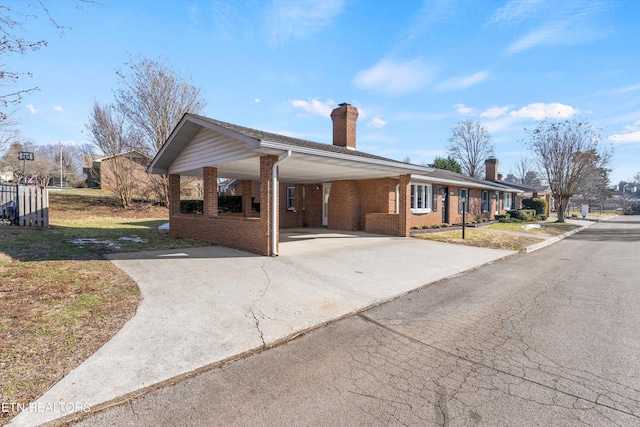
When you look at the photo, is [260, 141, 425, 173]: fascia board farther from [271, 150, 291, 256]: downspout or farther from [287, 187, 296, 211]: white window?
[287, 187, 296, 211]: white window

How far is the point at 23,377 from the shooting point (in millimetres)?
2793

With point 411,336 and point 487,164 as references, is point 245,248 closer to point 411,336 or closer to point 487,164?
point 411,336

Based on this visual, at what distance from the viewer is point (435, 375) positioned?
3.03 m

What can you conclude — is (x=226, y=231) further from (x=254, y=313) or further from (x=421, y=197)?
(x=421, y=197)

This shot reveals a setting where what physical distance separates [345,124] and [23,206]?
13.9 metres

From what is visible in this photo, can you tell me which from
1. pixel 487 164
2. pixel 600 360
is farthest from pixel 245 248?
pixel 487 164

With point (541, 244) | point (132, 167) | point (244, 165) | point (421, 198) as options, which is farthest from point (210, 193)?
point (132, 167)

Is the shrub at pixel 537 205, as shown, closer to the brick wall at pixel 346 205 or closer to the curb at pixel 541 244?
the curb at pixel 541 244

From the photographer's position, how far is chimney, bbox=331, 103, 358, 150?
15414 mm

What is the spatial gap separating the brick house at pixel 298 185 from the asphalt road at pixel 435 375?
4.98 meters

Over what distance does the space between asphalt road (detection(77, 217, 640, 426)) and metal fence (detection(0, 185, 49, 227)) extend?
48.0ft

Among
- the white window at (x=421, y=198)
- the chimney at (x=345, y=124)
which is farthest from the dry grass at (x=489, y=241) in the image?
the chimney at (x=345, y=124)

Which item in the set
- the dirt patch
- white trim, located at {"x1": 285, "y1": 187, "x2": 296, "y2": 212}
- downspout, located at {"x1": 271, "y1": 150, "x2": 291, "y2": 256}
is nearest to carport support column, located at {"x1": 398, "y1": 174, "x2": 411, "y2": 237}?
downspout, located at {"x1": 271, "y1": 150, "x2": 291, "y2": 256}

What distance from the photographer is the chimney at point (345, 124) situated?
15.4m
